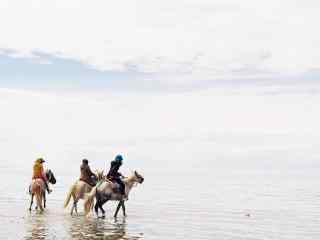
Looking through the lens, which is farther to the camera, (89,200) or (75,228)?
(89,200)

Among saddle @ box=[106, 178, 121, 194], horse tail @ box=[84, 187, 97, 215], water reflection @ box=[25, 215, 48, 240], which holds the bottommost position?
water reflection @ box=[25, 215, 48, 240]

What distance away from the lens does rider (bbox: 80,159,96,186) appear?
28406 mm

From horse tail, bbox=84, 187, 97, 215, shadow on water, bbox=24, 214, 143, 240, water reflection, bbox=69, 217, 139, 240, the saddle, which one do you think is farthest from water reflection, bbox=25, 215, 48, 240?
the saddle

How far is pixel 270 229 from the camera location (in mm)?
25625

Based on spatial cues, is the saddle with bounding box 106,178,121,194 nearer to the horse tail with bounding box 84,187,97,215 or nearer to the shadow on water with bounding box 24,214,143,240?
the horse tail with bounding box 84,187,97,215

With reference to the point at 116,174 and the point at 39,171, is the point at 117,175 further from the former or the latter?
the point at 39,171

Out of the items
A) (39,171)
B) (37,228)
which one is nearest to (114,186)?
(39,171)

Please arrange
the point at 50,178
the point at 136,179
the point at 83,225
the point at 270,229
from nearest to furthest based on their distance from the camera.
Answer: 1. the point at 83,225
2. the point at 270,229
3. the point at 136,179
4. the point at 50,178

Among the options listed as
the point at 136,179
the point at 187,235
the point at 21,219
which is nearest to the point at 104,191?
the point at 136,179

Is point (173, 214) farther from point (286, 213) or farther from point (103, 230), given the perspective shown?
point (103, 230)

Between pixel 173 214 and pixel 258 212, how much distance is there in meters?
5.62

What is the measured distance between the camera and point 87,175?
28.7 meters

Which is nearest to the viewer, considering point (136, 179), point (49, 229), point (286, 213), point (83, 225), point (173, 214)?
point (49, 229)

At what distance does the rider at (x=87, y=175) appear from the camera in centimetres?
2841
